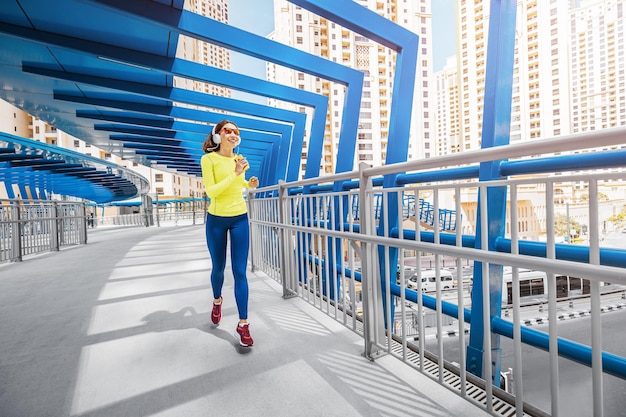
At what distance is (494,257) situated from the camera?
129 centimetres

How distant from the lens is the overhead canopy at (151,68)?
3.57 m

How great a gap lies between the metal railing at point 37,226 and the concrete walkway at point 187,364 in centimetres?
367

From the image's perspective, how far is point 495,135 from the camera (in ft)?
7.06

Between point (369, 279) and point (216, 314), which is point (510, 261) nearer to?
point (369, 279)

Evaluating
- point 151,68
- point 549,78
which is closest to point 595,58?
point 549,78

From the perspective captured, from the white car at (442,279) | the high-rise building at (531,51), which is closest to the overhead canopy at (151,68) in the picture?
the white car at (442,279)

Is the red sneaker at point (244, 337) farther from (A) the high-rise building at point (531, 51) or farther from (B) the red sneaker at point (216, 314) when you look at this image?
(A) the high-rise building at point (531, 51)

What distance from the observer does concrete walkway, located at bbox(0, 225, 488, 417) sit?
159 centimetres

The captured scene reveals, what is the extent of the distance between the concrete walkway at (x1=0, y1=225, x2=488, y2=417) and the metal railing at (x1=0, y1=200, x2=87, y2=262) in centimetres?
367

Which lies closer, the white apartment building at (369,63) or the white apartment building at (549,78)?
the white apartment building at (549,78)

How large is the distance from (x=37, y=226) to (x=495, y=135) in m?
9.27

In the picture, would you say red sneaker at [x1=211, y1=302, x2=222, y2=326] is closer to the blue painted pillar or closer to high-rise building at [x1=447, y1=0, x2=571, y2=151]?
the blue painted pillar

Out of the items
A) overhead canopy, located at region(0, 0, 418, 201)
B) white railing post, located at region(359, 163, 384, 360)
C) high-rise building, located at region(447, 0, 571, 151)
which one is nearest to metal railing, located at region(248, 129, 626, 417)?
white railing post, located at region(359, 163, 384, 360)

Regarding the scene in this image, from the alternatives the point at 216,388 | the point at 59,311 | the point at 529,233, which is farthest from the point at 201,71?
the point at 529,233
